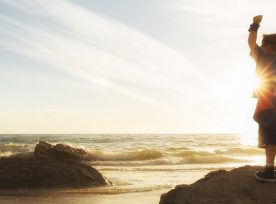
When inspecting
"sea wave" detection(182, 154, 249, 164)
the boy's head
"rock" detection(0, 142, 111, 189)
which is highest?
the boy's head

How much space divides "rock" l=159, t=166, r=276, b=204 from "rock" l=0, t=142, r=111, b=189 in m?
3.41

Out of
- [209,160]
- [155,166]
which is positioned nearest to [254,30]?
[155,166]

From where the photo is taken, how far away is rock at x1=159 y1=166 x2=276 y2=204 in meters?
→ 4.74

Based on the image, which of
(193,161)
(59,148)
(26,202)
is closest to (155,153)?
(193,161)

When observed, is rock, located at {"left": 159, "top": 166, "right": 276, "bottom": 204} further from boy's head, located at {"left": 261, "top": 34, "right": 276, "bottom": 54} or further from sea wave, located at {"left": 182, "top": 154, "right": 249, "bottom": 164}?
sea wave, located at {"left": 182, "top": 154, "right": 249, "bottom": 164}

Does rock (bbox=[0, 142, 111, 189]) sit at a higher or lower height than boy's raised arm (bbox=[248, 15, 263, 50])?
lower

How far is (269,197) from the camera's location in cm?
470

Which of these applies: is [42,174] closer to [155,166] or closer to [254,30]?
[254,30]

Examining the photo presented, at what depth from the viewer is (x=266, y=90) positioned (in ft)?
16.5

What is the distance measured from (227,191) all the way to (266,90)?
1.19 m

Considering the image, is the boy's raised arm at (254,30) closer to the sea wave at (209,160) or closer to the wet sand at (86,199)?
the wet sand at (86,199)

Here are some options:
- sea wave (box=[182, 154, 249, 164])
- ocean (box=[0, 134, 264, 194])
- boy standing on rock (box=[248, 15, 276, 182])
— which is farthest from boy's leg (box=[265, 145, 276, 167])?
sea wave (box=[182, 154, 249, 164])

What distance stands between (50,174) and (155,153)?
16.2 m

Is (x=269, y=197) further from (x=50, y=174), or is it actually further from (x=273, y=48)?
(x=50, y=174)
